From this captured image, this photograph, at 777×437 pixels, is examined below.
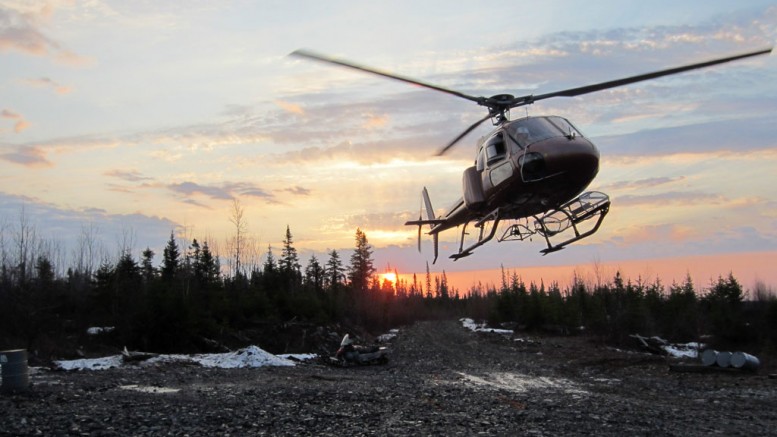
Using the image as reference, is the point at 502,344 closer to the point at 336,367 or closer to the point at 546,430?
the point at 336,367

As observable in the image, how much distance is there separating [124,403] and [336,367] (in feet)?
45.8

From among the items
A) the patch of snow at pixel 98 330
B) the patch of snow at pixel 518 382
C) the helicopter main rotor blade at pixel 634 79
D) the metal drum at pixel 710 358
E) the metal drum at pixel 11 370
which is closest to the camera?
the helicopter main rotor blade at pixel 634 79

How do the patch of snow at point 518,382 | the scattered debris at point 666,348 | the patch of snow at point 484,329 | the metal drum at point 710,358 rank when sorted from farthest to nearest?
the patch of snow at point 484,329, the scattered debris at point 666,348, the metal drum at point 710,358, the patch of snow at point 518,382

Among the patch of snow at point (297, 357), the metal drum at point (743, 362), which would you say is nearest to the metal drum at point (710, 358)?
the metal drum at point (743, 362)

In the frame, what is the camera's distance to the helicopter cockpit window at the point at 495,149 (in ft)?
51.6

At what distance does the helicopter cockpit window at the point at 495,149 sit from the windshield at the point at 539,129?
1.78ft

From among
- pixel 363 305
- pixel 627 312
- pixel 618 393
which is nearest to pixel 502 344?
pixel 627 312

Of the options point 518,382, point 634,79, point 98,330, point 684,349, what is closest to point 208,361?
point 98,330

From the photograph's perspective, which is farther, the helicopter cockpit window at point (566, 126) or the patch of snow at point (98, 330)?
the patch of snow at point (98, 330)

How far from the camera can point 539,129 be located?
584 inches

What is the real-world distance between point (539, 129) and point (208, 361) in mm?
18664

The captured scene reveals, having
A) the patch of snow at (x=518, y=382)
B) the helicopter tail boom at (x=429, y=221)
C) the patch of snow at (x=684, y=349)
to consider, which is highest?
the helicopter tail boom at (x=429, y=221)

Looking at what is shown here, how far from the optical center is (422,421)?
45.6ft

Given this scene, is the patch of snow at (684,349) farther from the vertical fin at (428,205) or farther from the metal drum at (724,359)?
the vertical fin at (428,205)
